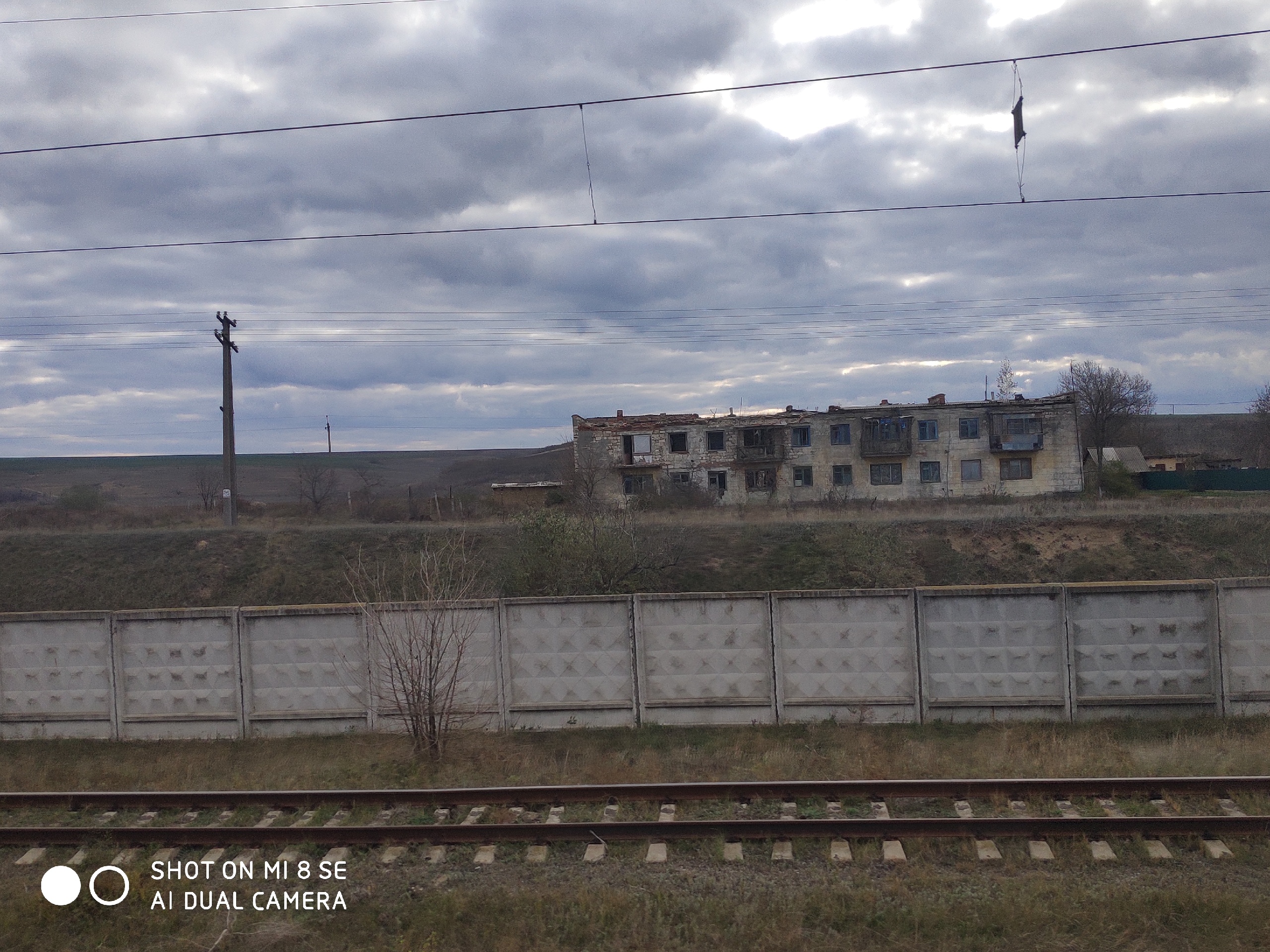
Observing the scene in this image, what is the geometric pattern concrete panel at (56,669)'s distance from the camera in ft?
46.5

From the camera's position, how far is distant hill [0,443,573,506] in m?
99.4

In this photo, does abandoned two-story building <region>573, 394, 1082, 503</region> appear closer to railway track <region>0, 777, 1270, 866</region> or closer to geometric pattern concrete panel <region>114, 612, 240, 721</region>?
geometric pattern concrete panel <region>114, 612, 240, 721</region>

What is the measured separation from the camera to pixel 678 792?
9.46 metres

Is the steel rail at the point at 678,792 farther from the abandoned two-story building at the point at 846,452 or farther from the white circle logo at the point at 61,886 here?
the abandoned two-story building at the point at 846,452

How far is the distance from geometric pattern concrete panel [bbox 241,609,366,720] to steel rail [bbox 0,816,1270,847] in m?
4.69

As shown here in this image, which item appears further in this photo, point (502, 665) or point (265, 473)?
point (265, 473)

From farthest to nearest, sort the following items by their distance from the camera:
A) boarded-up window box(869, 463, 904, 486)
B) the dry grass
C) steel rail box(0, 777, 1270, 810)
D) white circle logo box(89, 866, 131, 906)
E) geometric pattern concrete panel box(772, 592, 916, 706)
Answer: boarded-up window box(869, 463, 904, 486) < geometric pattern concrete panel box(772, 592, 916, 706) < the dry grass < steel rail box(0, 777, 1270, 810) < white circle logo box(89, 866, 131, 906)

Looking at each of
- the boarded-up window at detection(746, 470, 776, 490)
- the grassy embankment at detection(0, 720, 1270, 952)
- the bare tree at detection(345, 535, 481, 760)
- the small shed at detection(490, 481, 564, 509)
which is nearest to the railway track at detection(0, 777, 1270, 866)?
the grassy embankment at detection(0, 720, 1270, 952)

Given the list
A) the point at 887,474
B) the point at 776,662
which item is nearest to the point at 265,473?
the point at 887,474

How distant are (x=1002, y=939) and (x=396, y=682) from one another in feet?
30.7

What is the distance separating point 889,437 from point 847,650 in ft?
146

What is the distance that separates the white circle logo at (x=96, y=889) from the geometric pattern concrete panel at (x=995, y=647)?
10.7m

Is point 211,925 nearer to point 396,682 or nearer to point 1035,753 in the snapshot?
point 396,682

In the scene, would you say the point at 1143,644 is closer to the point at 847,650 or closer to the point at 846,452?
the point at 847,650
